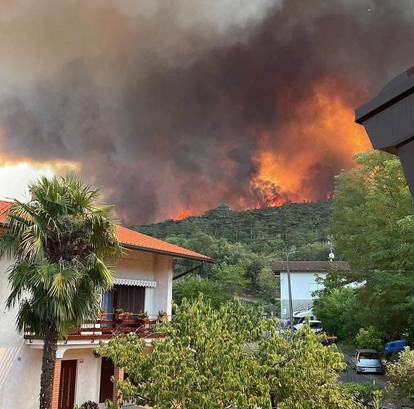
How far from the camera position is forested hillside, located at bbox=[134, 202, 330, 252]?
76.8 metres

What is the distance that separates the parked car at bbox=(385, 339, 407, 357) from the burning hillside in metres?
13.5

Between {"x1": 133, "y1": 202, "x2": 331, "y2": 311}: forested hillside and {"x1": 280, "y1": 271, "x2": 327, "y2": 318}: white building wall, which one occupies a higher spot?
{"x1": 133, "y1": 202, "x2": 331, "y2": 311}: forested hillside

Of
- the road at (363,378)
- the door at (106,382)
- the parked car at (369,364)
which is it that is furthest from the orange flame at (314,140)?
the door at (106,382)

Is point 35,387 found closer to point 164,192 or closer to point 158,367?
point 158,367

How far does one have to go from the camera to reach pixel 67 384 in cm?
1916

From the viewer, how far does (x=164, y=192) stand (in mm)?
57656

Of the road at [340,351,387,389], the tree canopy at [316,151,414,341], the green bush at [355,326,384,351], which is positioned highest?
the tree canopy at [316,151,414,341]

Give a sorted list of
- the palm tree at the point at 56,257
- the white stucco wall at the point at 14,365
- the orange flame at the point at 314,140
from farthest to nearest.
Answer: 1. the orange flame at the point at 314,140
2. the white stucco wall at the point at 14,365
3. the palm tree at the point at 56,257

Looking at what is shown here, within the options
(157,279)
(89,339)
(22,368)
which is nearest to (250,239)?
(157,279)

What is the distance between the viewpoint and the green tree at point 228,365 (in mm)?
8930

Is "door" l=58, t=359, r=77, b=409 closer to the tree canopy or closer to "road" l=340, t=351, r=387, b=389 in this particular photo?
the tree canopy

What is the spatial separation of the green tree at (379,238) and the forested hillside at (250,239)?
26.5m

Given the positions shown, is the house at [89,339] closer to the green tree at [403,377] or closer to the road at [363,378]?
the green tree at [403,377]

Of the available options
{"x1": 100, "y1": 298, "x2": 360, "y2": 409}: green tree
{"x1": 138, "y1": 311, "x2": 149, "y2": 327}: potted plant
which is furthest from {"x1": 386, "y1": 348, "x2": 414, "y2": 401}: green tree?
{"x1": 138, "y1": 311, "x2": 149, "y2": 327}: potted plant
